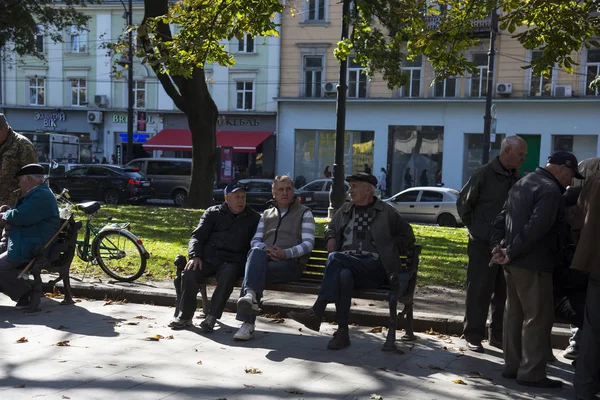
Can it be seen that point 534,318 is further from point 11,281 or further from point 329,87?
point 329,87

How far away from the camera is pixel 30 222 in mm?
7359

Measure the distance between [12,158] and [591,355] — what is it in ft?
21.0

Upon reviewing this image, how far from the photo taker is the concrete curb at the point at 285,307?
685 cm

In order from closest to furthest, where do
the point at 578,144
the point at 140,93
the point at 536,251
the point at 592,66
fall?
the point at 536,251 → the point at 592,66 → the point at 578,144 → the point at 140,93

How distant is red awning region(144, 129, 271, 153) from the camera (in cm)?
3753

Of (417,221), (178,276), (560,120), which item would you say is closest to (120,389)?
(178,276)

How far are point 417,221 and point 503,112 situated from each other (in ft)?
44.8

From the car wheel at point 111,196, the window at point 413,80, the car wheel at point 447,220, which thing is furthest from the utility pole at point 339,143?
the window at point 413,80

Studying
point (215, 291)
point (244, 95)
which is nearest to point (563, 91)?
point (244, 95)

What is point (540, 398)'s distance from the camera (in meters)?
4.98

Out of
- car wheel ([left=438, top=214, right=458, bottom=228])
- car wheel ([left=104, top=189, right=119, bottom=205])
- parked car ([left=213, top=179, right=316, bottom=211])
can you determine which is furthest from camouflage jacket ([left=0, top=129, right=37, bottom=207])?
Result: car wheel ([left=104, top=189, right=119, bottom=205])

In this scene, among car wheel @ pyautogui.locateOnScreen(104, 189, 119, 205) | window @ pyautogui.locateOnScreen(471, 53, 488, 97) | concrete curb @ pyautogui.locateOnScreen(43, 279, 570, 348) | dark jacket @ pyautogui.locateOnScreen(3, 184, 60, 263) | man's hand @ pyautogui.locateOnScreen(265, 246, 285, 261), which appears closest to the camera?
man's hand @ pyautogui.locateOnScreen(265, 246, 285, 261)

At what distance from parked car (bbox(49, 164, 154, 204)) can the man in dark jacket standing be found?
22.9 metres

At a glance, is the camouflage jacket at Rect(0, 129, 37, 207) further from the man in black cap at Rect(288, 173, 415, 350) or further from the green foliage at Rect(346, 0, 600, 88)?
the green foliage at Rect(346, 0, 600, 88)
